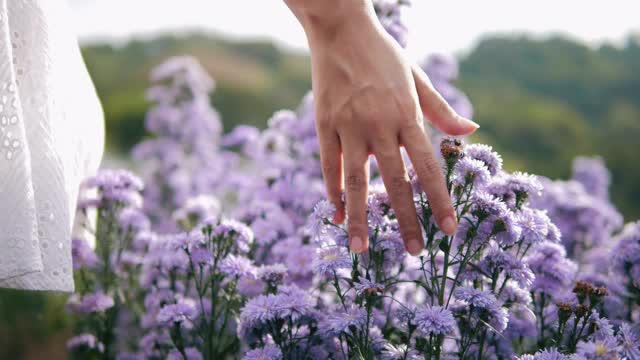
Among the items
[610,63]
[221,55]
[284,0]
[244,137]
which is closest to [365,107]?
[284,0]

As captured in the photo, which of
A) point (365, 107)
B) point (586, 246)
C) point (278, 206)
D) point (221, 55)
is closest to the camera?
point (365, 107)

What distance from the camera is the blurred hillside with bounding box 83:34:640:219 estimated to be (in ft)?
36.1

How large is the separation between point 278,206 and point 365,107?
4.64 feet

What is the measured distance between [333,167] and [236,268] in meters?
0.62

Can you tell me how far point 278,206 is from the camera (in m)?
2.79

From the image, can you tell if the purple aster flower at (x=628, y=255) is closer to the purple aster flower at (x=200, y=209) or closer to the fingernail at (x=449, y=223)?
the fingernail at (x=449, y=223)

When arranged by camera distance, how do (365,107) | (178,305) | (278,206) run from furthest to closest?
1. (278,206)
2. (178,305)
3. (365,107)

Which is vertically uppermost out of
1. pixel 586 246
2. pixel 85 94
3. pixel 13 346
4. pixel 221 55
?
pixel 221 55

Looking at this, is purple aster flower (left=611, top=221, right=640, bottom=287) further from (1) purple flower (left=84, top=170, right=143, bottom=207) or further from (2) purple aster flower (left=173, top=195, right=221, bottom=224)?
(1) purple flower (left=84, top=170, right=143, bottom=207)

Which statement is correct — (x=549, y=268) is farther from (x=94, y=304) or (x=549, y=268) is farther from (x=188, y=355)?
(x=94, y=304)

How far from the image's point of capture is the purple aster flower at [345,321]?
163cm

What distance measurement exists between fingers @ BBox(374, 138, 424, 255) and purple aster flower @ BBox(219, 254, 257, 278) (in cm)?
71

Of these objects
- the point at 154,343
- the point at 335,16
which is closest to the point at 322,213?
the point at 335,16

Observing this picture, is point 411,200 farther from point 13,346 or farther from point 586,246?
point 13,346
